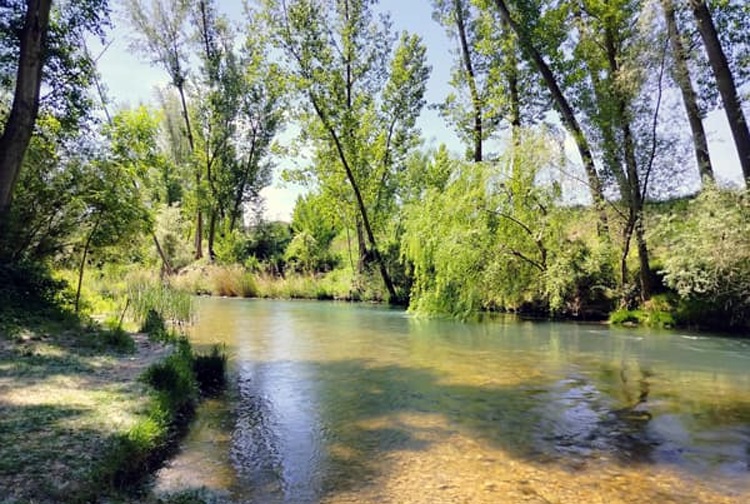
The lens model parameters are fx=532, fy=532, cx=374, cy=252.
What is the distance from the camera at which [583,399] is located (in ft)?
21.4

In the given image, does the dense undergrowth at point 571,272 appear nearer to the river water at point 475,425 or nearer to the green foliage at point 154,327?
the green foliage at point 154,327

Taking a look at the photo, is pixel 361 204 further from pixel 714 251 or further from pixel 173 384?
pixel 173 384

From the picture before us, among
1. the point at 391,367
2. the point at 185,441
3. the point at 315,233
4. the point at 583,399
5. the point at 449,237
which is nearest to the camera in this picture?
the point at 185,441

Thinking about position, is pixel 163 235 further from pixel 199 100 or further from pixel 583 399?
pixel 583 399

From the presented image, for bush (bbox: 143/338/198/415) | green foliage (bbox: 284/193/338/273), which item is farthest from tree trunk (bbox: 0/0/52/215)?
green foliage (bbox: 284/193/338/273)

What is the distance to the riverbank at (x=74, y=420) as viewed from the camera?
3271 mm

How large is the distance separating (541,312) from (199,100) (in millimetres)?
23868

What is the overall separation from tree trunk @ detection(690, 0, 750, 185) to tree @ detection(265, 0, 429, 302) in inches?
496

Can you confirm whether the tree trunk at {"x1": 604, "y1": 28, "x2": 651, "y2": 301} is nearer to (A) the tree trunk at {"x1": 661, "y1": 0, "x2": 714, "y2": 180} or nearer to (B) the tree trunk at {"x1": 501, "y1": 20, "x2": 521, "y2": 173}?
(A) the tree trunk at {"x1": 661, "y1": 0, "x2": 714, "y2": 180}

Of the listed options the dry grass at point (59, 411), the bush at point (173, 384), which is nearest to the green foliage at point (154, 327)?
the dry grass at point (59, 411)

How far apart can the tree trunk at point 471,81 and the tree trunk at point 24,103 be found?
14.6m

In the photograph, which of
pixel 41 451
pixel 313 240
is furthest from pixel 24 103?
pixel 313 240

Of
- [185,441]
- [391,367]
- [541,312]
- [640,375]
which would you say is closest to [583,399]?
[640,375]

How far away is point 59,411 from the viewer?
14.4 ft
